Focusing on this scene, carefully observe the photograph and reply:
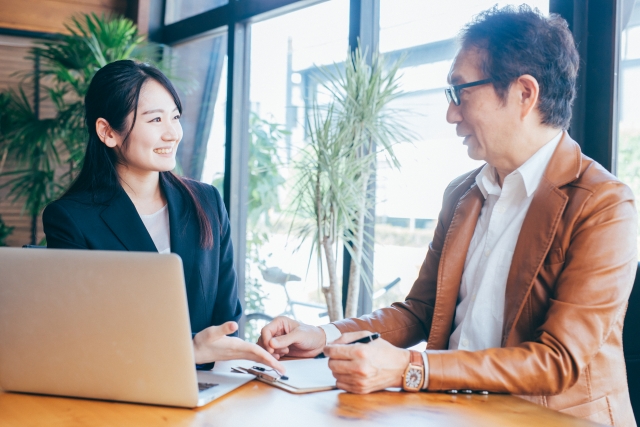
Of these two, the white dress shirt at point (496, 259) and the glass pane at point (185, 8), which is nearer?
the white dress shirt at point (496, 259)

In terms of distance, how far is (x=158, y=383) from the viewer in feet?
3.70

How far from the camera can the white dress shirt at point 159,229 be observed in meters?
2.01

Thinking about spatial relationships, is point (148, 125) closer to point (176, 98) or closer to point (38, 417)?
point (176, 98)

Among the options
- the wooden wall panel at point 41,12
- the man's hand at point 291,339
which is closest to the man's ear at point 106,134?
the man's hand at point 291,339

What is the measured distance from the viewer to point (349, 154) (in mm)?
2750

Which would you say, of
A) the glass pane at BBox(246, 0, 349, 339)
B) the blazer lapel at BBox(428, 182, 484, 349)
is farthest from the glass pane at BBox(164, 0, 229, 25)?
the blazer lapel at BBox(428, 182, 484, 349)

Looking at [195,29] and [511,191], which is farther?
[195,29]

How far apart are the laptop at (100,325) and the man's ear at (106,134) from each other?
98cm

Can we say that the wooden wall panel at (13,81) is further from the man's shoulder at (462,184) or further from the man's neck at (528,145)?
the man's neck at (528,145)

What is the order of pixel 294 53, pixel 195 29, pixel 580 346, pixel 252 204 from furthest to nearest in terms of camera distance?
pixel 195 29 < pixel 252 204 < pixel 294 53 < pixel 580 346

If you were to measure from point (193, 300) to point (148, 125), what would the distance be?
0.62 metres

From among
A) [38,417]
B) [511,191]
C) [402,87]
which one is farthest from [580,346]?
[402,87]

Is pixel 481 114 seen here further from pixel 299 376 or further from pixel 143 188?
pixel 143 188

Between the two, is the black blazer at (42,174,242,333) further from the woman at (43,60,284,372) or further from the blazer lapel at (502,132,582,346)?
the blazer lapel at (502,132,582,346)
